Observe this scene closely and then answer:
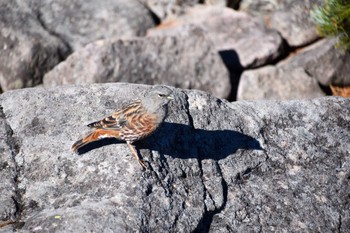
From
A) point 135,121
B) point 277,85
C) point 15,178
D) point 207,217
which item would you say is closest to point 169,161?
point 135,121

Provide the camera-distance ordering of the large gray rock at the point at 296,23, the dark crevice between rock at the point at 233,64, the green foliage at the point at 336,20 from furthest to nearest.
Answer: the large gray rock at the point at 296,23, the dark crevice between rock at the point at 233,64, the green foliage at the point at 336,20

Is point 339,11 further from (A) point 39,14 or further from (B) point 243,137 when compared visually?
(A) point 39,14

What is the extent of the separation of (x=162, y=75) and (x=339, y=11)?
10.9 feet

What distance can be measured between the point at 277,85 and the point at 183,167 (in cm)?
516

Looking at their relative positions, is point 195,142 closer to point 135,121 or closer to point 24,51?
point 135,121

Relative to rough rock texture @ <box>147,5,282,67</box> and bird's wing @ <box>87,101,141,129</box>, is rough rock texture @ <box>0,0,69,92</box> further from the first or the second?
bird's wing @ <box>87,101,141,129</box>

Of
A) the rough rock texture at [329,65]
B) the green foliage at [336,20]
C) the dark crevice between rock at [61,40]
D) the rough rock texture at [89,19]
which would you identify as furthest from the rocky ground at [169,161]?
the rough rock texture at [329,65]

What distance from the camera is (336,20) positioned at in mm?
10031

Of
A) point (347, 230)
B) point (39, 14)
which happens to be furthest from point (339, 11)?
point (39, 14)

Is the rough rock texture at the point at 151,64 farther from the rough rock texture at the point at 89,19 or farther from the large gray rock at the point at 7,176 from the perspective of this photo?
the large gray rock at the point at 7,176

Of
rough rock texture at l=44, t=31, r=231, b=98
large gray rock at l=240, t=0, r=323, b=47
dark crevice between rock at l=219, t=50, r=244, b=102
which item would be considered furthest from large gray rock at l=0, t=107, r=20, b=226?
large gray rock at l=240, t=0, r=323, b=47

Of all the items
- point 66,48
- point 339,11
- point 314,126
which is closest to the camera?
point 314,126

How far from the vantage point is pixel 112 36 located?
1212 cm

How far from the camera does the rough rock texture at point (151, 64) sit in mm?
10414
